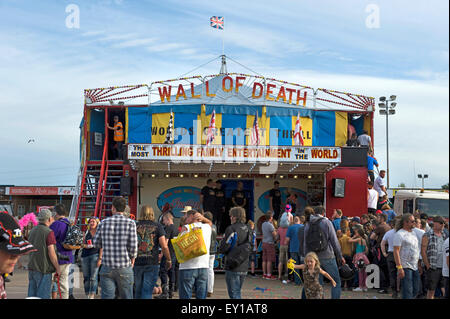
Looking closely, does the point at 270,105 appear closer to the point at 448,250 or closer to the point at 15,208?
the point at 448,250

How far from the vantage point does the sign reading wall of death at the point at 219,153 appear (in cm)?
1611

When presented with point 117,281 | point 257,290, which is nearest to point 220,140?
point 257,290

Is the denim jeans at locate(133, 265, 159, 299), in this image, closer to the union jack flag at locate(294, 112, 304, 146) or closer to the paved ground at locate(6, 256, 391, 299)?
the paved ground at locate(6, 256, 391, 299)

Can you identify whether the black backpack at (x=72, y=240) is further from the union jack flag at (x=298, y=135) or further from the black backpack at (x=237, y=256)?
the union jack flag at (x=298, y=135)

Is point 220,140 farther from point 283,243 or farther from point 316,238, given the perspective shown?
point 316,238

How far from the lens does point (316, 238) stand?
28.8 ft

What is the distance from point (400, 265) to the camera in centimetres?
911

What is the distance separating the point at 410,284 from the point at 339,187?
9.44 meters

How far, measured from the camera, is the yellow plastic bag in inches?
310

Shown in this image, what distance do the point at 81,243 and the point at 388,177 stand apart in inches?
1380

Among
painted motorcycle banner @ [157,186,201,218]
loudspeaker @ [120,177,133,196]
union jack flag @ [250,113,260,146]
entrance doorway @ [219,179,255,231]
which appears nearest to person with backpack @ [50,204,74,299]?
loudspeaker @ [120,177,133,196]

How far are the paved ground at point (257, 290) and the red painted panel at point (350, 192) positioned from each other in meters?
5.49

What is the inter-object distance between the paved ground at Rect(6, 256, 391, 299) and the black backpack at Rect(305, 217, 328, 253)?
105 inches

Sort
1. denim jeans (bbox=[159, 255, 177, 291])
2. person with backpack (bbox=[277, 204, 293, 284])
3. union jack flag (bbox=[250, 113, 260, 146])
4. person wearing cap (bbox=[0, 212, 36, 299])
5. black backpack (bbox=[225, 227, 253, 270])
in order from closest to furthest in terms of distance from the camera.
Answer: person wearing cap (bbox=[0, 212, 36, 299]) < black backpack (bbox=[225, 227, 253, 270]) < denim jeans (bbox=[159, 255, 177, 291]) < person with backpack (bbox=[277, 204, 293, 284]) < union jack flag (bbox=[250, 113, 260, 146])
